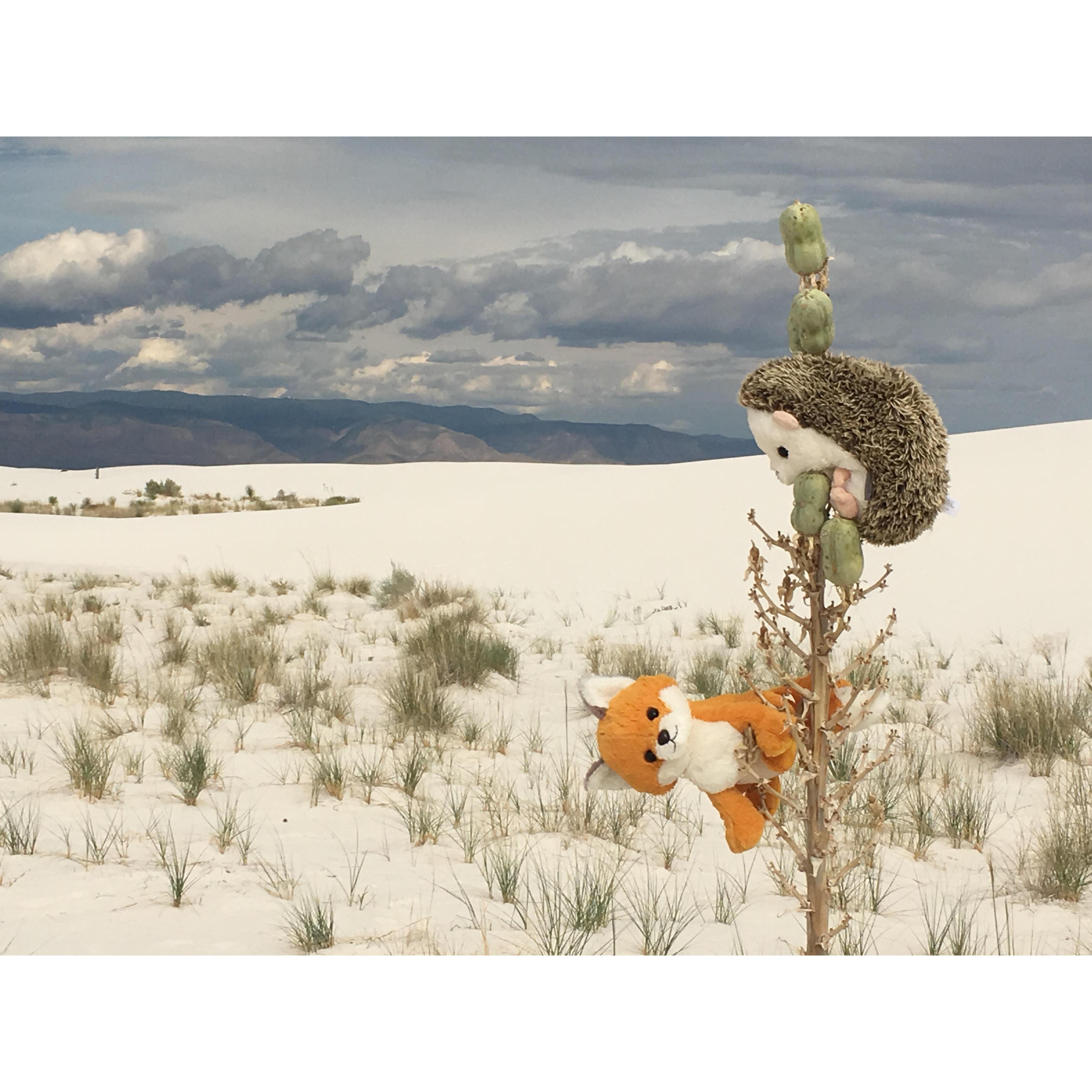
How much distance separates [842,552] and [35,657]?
5236 mm

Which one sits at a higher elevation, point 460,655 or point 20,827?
point 460,655

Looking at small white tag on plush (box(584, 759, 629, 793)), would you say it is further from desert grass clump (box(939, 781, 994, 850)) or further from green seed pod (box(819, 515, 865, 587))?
desert grass clump (box(939, 781, 994, 850))

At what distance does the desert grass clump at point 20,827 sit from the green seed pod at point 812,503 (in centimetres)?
278

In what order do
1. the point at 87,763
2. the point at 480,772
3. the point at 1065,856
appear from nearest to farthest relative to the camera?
the point at 1065,856
the point at 87,763
the point at 480,772

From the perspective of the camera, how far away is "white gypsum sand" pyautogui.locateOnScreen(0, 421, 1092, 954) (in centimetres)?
298

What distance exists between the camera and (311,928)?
2.77 m

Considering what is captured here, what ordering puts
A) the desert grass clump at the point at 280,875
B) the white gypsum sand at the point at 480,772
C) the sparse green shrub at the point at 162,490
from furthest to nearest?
the sparse green shrub at the point at 162,490
the desert grass clump at the point at 280,875
the white gypsum sand at the point at 480,772

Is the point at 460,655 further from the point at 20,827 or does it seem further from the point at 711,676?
the point at 20,827

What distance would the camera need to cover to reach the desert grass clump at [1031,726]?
15.0ft

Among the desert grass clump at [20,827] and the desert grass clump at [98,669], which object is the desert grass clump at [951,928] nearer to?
the desert grass clump at [20,827]

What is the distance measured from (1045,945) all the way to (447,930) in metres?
1.72

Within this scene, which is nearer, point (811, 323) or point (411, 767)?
point (811, 323)

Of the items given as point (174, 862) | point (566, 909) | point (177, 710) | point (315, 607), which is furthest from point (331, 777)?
point (315, 607)

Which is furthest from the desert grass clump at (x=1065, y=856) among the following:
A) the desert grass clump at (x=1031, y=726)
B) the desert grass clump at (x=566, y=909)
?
the desert grass clump at (x=566, y=909)
